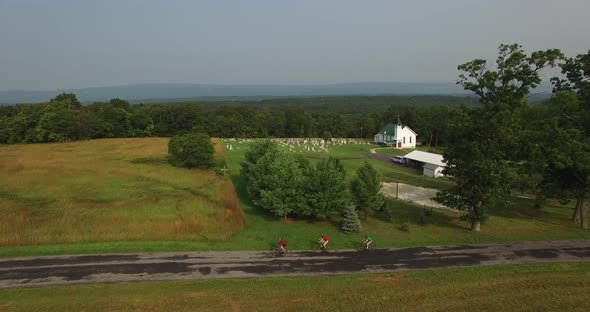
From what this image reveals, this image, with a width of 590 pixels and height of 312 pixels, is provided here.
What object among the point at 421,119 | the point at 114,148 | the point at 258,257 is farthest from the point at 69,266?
the point at 421,119

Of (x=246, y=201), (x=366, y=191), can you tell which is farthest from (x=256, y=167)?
(x=366, y=191)

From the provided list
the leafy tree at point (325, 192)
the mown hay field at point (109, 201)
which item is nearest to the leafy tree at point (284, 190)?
the leafy tree at point (325, 192)

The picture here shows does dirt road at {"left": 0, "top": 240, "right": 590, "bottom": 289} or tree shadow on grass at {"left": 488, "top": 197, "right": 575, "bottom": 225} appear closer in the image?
dirt road at {"left": 0, "top": 240, "right": 590, "bottom": 289}

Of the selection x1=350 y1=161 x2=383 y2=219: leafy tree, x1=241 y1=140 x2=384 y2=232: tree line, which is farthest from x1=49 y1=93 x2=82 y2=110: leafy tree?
x1=350 y1=161 x2=383 y2=219: leafy tree

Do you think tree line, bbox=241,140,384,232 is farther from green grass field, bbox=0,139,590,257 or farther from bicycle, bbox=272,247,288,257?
bicycle, bbox=272,247,288,257

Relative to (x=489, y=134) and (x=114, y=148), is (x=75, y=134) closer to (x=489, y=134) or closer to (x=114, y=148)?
(x=114, y=148)
